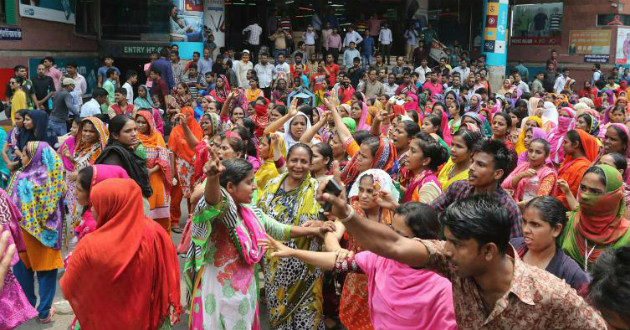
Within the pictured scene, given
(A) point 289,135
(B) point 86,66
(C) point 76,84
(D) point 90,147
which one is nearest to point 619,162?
(A) point 289,135

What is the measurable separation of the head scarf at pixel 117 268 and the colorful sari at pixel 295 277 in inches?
54.4

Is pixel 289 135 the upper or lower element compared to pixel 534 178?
upper

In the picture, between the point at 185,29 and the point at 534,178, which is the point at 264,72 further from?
the point at 534,178

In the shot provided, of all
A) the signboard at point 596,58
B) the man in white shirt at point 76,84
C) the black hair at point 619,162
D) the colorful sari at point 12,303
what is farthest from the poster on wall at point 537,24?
the colorful sari at point 12,303

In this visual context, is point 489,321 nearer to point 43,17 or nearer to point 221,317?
point 221,317

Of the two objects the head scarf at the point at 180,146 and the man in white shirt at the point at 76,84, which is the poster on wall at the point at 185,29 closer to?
the man in white shirt at the point at 76,84

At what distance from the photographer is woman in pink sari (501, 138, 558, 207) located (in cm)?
504

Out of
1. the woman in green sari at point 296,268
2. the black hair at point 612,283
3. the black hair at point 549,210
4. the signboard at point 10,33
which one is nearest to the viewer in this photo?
the black hair at point 612,283

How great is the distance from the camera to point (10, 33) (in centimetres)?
1497

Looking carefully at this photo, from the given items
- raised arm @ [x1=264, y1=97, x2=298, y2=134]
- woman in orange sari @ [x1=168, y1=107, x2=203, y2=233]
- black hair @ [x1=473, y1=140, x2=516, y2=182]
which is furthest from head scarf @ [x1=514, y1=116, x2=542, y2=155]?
woman in orange sari @ [x1=168, y1=107, x2=203, y2=233]

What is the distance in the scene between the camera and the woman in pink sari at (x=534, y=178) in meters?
5.04

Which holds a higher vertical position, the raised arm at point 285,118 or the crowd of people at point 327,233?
the raised arm at point 285,118

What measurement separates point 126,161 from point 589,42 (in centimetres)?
2414

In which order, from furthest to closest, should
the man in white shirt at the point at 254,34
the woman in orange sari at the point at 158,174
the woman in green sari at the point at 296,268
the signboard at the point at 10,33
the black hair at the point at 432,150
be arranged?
1. the man in white shirt at the point at 254,34
2. the signboard at the point at 10,33
3. the woman in orange sari at the point at 158,174
4. the black hair at the point at 432,150
5. the woman in green sari at the point at 296,268
